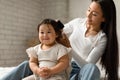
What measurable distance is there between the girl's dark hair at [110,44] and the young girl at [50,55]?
0.38m

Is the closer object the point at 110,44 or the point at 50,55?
the point at 50,55

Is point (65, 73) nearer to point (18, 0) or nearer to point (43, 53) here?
point (43, 53)

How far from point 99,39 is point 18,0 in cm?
183

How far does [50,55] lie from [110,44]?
1.51ft

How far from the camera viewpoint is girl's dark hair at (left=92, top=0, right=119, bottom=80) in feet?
5.06

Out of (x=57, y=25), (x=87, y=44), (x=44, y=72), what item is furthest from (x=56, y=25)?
(x=87, y=44)

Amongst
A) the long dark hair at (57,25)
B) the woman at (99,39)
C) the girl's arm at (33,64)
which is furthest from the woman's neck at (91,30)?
the girl's arm at (33,64)

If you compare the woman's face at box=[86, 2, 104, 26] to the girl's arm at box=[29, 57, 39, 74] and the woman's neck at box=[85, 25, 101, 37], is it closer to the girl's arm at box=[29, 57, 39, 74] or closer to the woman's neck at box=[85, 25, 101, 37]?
the woman's neck at box=[85, 25, 101, 37]

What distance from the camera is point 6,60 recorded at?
2980 mm

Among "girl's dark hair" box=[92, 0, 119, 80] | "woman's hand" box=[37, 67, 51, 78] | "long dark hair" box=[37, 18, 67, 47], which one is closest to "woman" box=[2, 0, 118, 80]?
"girl's dark hair" box=[92, 0, 119, 80]

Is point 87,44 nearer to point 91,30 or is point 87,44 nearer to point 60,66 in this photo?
point 91,30

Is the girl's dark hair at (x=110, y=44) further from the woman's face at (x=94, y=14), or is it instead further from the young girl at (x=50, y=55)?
the young girl at (x=50, y=55)

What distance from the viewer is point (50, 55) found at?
1.28 meters

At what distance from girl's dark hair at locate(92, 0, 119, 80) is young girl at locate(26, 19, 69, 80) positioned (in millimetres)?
376
